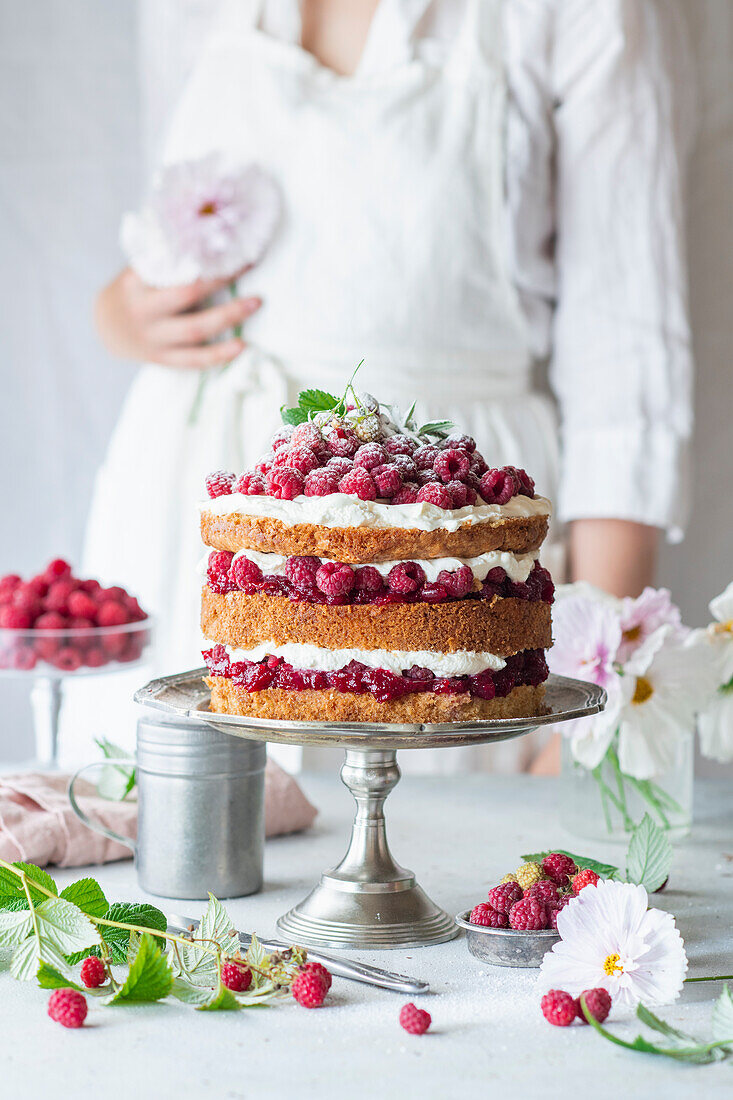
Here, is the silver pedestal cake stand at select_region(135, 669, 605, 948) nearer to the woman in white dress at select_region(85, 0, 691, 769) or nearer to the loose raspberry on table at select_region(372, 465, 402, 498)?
the loose raspberry on table at select_region(372, 465, 402, 498)

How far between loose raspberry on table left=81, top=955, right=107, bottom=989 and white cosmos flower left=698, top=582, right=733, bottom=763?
2.28 feet

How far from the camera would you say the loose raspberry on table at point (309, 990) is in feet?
2.85

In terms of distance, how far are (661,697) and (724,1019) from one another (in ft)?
1.59

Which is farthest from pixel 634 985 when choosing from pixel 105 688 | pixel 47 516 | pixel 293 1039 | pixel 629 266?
pixel 47 516

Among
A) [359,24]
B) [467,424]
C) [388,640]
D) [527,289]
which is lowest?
[388,640]

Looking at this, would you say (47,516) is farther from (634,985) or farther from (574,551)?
(634,985)

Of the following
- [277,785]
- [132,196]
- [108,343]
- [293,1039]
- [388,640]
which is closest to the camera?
[293,1039]

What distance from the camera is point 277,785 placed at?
4.35 ft

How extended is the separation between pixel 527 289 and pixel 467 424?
238 mm

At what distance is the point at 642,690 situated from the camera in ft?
4.17

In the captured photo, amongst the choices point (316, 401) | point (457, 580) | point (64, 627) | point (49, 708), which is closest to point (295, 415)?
point (316, 401)

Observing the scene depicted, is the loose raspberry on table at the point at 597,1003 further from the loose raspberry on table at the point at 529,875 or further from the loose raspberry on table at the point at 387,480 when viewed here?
the loose raspberry on table at the point at 387,480

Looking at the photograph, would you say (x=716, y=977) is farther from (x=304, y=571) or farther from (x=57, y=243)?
(x=57, y=243)

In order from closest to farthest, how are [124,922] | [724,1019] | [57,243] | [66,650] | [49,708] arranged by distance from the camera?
[724,1019] < [124,922] < [66,650] < [49,708] < [57,243]
